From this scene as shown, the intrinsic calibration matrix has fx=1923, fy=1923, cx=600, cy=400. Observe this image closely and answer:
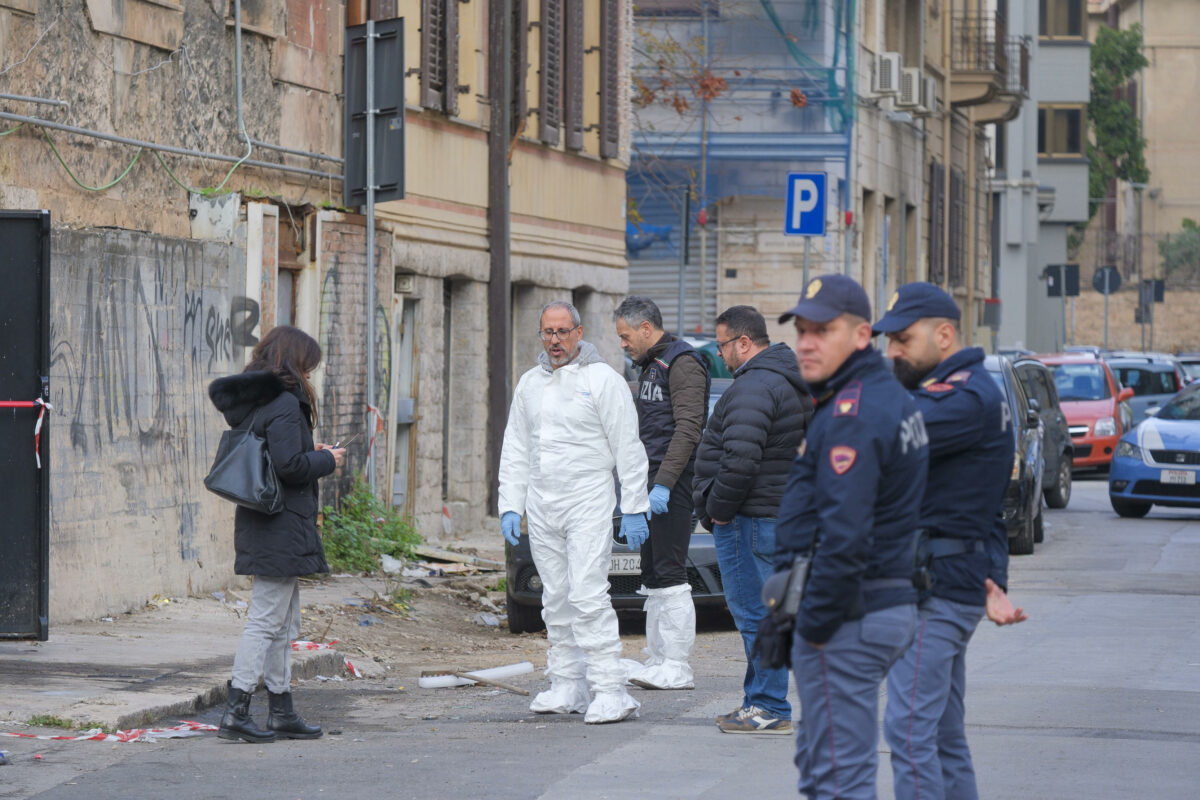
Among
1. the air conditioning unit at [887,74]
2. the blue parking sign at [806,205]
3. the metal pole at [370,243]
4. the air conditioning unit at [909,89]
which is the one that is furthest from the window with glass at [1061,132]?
the metal pole at [370,243]

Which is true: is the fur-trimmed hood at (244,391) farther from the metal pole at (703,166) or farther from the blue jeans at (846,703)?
the metal pole at (703,166)

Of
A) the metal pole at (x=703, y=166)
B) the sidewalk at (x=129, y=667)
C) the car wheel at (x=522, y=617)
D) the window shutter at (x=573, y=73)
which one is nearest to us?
the sidewalk at (x=129, y=667)

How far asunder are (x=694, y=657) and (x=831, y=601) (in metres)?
6.30

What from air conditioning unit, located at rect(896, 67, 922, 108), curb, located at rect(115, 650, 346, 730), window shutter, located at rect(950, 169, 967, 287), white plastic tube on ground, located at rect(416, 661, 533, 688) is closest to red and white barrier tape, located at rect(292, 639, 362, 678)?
curb, located at rect(115, 650, 346, 730)

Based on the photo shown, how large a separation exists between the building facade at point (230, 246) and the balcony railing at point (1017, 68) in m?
24.7

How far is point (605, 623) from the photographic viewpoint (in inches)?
353

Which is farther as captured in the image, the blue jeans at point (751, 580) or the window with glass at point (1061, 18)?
the window with glass at point (1061, 18)

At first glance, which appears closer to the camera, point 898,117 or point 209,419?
point 209,419

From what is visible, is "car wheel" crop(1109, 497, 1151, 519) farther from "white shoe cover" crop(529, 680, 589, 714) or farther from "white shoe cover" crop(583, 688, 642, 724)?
"white shoe cover" crop(583, 688, 642, 724)

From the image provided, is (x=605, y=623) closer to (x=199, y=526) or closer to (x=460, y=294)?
(x=199, y=526)

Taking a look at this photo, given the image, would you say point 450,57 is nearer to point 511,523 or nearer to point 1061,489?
point 1061,489

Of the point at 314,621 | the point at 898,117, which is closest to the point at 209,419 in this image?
the point at 314,621

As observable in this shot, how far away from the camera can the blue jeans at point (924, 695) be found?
5.78 m

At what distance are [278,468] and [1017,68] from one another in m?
38.9
